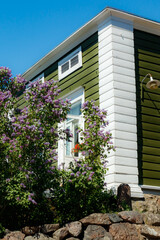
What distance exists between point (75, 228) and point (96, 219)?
499 millimetres

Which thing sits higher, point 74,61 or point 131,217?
point 74,61

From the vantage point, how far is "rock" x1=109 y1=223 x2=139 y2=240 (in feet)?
26.0

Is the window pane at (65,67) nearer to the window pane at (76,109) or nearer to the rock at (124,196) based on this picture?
the window pane at (76,109)

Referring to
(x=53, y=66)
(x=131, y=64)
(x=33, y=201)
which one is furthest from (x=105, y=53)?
(x=33, y=201)

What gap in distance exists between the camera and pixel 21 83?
393 inches

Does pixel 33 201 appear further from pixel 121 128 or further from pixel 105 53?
pixel 105 53

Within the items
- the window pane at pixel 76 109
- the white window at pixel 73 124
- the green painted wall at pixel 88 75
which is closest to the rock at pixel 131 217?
the green painted wall at pixel 88 75

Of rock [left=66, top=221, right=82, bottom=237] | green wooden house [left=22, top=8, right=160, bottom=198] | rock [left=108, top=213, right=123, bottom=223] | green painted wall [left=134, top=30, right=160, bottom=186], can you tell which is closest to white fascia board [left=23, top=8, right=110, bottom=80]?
green wooden house [left=22, top=8, right=160, bottom=198]

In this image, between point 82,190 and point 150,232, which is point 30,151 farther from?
point 150,232

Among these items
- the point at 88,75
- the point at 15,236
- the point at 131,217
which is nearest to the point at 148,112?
the point at 88,75

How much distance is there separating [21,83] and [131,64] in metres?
3.49

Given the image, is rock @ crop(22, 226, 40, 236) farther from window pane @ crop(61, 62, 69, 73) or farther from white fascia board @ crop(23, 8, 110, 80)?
window pane @ crop(61, 62, 69, 73)

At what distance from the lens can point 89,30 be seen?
41.8ft

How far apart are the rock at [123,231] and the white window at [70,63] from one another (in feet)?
21.3
